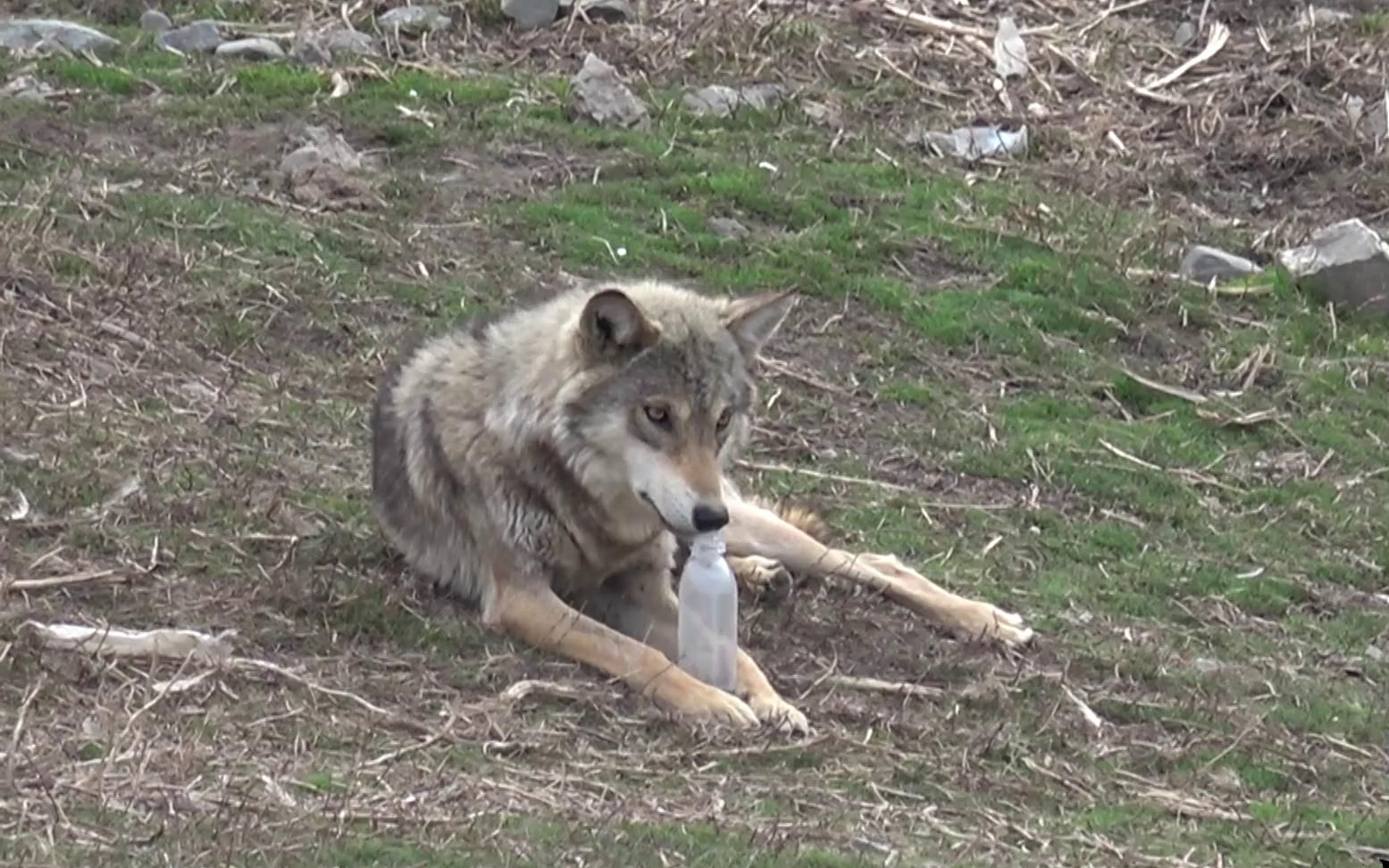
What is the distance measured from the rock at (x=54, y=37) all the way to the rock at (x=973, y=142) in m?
5.13

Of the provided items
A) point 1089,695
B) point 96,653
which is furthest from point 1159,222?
point 96,653

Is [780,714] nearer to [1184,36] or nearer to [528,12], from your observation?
[528,12]

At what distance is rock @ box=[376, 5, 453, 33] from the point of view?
598 inches

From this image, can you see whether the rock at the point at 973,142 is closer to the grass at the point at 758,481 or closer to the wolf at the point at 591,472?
the grass at the point at 758,481

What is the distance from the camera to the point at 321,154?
41.7ft

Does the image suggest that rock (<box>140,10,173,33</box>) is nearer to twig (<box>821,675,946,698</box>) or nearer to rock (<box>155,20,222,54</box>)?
rock (<box>155,20,222,54</box>)

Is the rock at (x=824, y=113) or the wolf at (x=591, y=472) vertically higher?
the wolf at (x=591, y=472)

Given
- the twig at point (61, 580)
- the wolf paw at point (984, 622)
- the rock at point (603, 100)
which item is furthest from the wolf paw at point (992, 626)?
the rock at point (603, 100)

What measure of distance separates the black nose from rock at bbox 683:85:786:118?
26.1 ft

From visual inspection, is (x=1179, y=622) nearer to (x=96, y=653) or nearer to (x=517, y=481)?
(x=517, y=481)

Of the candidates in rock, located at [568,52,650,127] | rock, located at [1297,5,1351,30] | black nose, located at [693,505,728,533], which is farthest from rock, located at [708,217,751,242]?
rock, located at [1297,5,1351,30]

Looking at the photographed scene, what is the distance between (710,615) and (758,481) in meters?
2.64

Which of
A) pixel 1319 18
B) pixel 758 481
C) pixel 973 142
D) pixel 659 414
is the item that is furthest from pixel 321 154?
pixel 1319 18

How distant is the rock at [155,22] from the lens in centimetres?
1471
